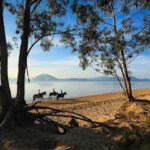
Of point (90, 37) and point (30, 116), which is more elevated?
point (90, 37)

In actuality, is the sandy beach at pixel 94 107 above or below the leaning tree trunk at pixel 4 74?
below

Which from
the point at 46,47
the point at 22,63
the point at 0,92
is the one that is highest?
the point at 46,47

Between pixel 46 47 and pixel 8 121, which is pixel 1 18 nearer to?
pixel 8 121

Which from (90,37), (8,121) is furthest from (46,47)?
(8,121)

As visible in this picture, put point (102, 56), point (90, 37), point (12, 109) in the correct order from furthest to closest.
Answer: point (102, 56)
point (90, 37)
point (12, 109)

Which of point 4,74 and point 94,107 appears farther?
point 94,107

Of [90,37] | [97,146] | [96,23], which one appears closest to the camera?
[97,146]

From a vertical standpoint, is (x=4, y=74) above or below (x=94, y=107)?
above

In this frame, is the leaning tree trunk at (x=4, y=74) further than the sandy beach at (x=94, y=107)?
No

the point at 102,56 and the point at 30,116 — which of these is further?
the point at 102,56

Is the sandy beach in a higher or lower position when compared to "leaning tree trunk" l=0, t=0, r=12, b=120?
lower

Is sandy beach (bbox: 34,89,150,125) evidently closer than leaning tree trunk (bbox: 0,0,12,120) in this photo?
No

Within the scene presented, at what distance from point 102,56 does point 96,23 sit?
2907mm

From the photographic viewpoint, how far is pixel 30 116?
12.8 meters
